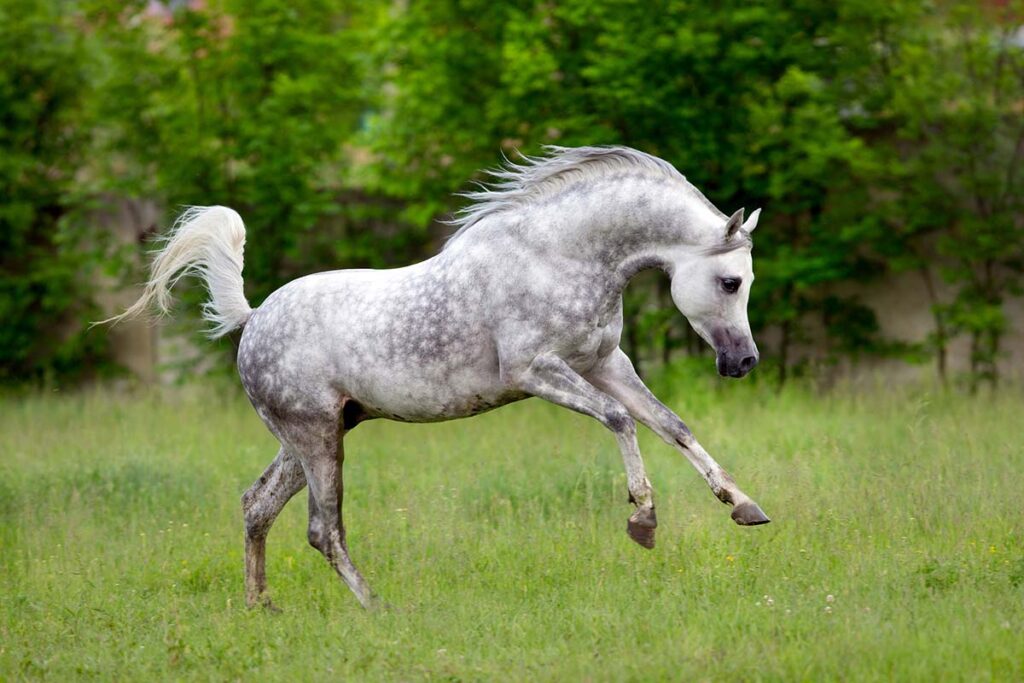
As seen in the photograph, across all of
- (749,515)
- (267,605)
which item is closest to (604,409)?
(749,515)

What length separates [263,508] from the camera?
7.57m

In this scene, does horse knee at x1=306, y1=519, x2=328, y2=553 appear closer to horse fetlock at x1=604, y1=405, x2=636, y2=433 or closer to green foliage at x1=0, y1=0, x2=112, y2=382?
horse fetlock at x1=604, y1=405, x2=636, y2=433

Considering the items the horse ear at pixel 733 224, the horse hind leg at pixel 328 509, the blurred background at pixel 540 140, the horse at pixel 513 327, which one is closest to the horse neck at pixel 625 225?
the horse at pixel 513 327

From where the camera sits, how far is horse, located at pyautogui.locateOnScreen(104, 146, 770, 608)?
6.48 meters

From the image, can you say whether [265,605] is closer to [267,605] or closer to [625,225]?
[267,605]

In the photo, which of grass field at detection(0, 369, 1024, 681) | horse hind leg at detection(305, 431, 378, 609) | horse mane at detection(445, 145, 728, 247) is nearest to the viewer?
grass field at detection(0, 369, 1024, 681)

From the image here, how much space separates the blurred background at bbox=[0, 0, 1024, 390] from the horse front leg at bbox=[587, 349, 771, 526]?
6756mm

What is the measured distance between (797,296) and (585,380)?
8.31 metres

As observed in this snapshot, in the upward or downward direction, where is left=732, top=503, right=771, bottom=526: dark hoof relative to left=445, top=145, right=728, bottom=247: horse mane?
downward

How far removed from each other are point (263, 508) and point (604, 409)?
2.29 metres

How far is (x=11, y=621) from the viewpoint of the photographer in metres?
6.95

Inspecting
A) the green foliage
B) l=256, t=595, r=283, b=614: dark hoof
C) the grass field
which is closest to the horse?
l=256, t=595, r=283, b=614: dark hoof

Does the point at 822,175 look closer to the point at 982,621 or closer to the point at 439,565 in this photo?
the point at 439,565

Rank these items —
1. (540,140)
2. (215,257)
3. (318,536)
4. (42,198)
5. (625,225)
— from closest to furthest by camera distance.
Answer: (625,225) < (318,536) < (215,257) < (540,140) < (42,198)
